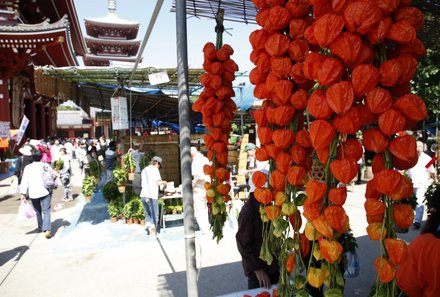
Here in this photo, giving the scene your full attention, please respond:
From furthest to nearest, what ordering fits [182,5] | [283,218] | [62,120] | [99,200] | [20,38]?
1. [62,120]
2. [20,38]
3. [99,200]
4. [182,5]
5. [283,218]

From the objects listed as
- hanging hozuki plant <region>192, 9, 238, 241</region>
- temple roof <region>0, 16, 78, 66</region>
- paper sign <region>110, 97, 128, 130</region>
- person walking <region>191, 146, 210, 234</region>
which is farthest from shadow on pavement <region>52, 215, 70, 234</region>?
temple roof <region>0, 16, 78, 66</region>

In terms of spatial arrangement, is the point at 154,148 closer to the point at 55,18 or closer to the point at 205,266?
the point at 205,266

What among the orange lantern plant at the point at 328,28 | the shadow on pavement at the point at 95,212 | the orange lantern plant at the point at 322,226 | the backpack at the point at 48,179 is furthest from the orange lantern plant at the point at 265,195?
the shadow on pavement at the point at 95,212

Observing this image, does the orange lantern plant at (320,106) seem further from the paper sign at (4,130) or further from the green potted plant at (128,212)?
the paper sign at (4,130)

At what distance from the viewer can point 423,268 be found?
68.0 inches

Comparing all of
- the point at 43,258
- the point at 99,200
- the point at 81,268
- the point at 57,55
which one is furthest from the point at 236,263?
the point at 57,55

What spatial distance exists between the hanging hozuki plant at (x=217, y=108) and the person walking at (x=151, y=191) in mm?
4229

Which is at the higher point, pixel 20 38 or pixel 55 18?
pixel 55 18

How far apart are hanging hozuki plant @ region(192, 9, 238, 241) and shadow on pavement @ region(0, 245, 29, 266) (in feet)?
15.9

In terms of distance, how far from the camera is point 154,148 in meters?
8.65

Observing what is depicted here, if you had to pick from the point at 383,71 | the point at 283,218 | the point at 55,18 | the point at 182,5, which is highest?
the point at 55,18

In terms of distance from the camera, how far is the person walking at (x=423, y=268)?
1.69 m

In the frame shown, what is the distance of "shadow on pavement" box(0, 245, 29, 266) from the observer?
17.8ft

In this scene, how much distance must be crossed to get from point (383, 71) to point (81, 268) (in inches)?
199
